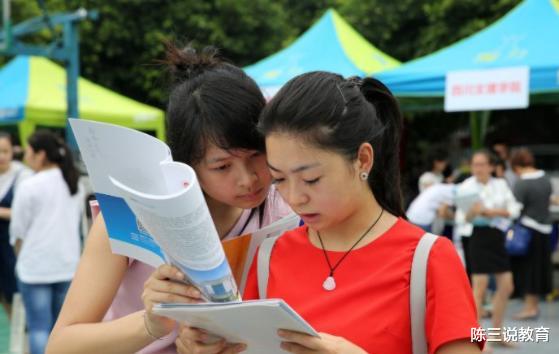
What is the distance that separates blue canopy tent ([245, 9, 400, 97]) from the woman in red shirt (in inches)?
311

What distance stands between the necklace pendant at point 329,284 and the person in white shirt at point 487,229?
19.5ft

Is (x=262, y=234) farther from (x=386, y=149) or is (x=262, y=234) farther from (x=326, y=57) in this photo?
(x=326, y=57)

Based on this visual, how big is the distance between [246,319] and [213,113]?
555 millimetres

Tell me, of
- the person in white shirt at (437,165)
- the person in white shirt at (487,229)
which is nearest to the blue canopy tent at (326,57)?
the person in white shirt at (437,165)

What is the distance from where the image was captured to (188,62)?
2.09 metres

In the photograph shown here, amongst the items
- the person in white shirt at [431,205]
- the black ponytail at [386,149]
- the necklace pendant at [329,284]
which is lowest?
the person in white shirt at [431,205]

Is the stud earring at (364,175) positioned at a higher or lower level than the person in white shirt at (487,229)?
higher

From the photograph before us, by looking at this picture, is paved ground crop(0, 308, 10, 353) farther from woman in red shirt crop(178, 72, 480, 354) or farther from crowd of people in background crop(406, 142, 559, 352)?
woman in red shirt crop(178, 72, 480, 354)

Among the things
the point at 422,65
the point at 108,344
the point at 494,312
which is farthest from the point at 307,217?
the point at 422,65

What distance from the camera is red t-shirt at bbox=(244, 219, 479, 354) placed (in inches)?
63.7

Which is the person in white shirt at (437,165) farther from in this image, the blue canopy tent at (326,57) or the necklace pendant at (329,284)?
the necklace pendant at (329,284)

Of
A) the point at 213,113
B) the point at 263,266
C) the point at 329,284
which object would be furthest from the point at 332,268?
the point at 213,113

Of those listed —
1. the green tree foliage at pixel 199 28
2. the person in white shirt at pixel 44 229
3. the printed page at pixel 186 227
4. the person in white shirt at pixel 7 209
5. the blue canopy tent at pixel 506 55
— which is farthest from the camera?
the green tree foliage at pixel 199 28

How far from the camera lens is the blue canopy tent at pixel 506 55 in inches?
296
